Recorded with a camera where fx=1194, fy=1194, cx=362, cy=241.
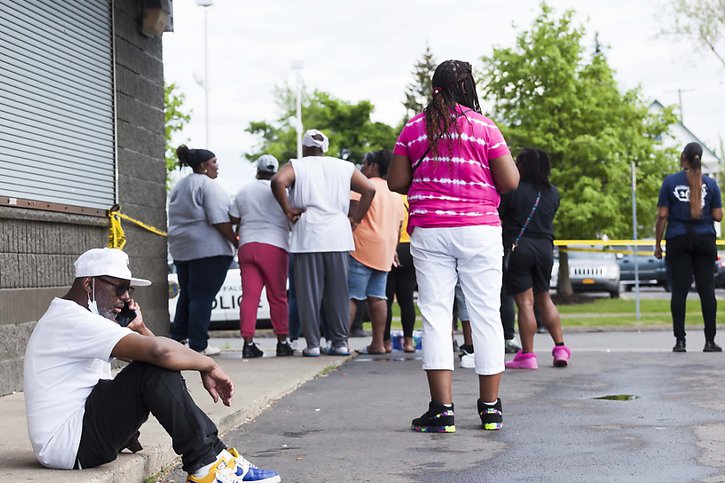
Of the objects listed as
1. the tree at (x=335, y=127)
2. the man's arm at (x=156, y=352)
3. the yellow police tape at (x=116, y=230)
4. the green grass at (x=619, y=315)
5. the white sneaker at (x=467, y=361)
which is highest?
the tree at (x=335, y=127)

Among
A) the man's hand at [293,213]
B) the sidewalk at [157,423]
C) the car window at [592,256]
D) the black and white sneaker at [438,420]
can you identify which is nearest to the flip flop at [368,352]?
the sidewalk at [157,423]

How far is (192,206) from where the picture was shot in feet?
36.1

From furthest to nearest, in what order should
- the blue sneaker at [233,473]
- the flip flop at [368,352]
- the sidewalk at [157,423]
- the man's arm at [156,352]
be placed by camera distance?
the flip flop at [368,352], the sidewalk at [157,423], the blue sneaker at [233,473], the man's arm at [156,352]

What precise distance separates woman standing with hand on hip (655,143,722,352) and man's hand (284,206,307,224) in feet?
11.2

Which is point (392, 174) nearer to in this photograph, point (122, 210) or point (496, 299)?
point (496, 299)

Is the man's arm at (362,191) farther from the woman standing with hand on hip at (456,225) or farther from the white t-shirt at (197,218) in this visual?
the woman standing with hand on hip at (456,225)

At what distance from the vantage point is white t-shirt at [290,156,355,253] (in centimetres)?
A: 1059

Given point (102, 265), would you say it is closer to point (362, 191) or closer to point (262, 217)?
point (362, 191)

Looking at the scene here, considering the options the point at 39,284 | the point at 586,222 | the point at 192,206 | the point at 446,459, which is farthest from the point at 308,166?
the point at 586,222

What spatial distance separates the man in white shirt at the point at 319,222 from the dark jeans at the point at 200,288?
31.6 inches

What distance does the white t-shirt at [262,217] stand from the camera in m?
10.9

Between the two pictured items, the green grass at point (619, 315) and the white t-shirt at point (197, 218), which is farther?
the green grass at point (619, 315)

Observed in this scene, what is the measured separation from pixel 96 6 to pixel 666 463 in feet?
20.0

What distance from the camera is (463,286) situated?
6547 millimetres
